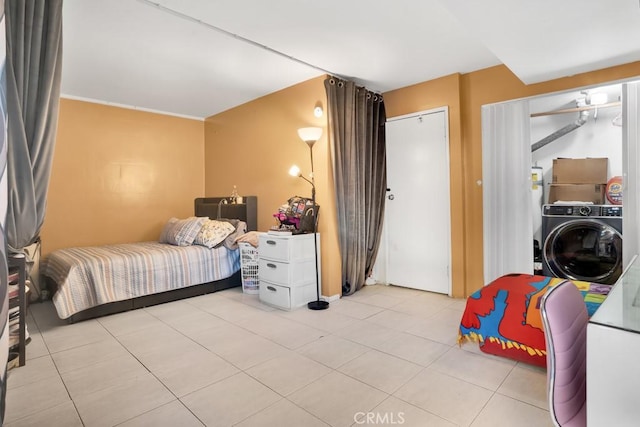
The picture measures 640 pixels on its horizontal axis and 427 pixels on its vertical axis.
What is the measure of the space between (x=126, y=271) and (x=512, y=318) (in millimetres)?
3282

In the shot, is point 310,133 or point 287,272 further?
point 310,133

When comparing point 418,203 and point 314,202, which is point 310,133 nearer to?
point 314,202

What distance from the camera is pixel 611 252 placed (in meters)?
3.47

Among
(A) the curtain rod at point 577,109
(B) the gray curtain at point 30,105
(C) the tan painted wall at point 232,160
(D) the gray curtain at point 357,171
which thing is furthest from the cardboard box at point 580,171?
(B) the gray curtain at point 30,105

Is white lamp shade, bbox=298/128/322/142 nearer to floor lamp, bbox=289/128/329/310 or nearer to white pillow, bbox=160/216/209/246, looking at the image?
floor lamp, bbox=289/128/329/310

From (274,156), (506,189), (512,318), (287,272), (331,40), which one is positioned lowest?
(512,318)

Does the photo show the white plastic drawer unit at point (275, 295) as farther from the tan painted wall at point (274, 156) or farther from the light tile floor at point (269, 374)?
the tan painted wall at point (274, 156)

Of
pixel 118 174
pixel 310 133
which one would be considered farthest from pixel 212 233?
pixel 118 174

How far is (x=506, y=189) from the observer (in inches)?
128

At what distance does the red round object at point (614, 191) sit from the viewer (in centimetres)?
368

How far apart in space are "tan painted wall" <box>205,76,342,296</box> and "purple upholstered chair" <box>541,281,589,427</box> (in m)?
2.52

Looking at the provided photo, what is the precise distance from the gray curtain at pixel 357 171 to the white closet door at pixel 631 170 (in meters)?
2.19

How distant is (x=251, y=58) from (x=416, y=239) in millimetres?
2571

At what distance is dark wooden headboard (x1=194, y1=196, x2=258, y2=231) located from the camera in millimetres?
4426
